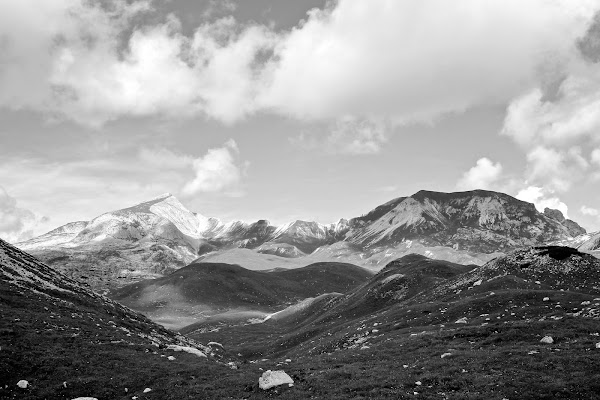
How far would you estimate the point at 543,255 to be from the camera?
236 ft

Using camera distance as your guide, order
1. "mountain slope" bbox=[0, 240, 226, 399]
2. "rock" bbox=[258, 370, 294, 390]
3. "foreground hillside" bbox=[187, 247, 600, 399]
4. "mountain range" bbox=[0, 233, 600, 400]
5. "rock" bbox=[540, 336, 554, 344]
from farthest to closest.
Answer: "rock" bbox=[540, 336, 554, 344] → "mountain slope" bbox=[0, 240, 226, 399] → "rock" bbox=[258, 370, 294, 390] → "mountain range" bbox=[0, 233, 600, 400] → "foreground hillside" bbox=[187, 247, 600, 399]

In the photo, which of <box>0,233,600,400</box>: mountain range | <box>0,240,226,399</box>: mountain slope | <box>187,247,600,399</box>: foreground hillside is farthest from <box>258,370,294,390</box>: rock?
<box>0,240,226,399</box>: mountain slope

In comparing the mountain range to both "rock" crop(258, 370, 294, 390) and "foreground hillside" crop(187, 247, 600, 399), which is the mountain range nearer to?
"foreground hillside" crop(187, 247, 600, 399)

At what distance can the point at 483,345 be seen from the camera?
35.5 metres

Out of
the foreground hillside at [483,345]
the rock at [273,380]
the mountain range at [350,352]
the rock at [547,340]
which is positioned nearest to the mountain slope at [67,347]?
the mountain range at [350,352]

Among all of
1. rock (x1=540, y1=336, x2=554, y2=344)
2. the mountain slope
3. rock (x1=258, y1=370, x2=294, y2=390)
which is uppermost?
the mountain slope

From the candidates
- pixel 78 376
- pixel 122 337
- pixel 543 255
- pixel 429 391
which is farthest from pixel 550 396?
pixel 543 255

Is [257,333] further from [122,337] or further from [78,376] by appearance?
[78,376]

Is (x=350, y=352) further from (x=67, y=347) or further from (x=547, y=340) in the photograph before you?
(x=67, y=347)

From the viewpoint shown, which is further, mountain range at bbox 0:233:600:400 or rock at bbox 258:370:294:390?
rock at bbox 258:370:294:390

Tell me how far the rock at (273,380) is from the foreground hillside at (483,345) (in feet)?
3.06

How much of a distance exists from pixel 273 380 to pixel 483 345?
19.8 m

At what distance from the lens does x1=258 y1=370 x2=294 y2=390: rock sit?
27656 millimetres

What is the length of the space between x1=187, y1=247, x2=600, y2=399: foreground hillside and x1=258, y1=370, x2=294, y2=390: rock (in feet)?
3.06
